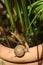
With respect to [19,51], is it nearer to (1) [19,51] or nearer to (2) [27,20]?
(1) [19,51]

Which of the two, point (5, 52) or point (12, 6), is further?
point (12, 6)

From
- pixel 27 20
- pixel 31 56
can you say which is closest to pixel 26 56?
pixel 31 56

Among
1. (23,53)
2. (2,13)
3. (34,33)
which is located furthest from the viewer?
(2,13)

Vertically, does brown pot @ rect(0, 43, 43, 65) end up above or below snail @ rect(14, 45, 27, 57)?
below

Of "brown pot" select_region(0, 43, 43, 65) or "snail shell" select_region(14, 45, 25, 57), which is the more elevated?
"snail shell" select_region(14, 45, 25, 57)

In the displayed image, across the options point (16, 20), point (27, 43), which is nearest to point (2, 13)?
point (16, 20)

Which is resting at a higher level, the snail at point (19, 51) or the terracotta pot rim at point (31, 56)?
the snail at point (19, 51)

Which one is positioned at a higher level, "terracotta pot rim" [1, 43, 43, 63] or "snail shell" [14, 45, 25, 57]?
"snail shell" [14, 45, 25, 57]

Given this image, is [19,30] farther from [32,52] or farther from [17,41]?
[32,52]
